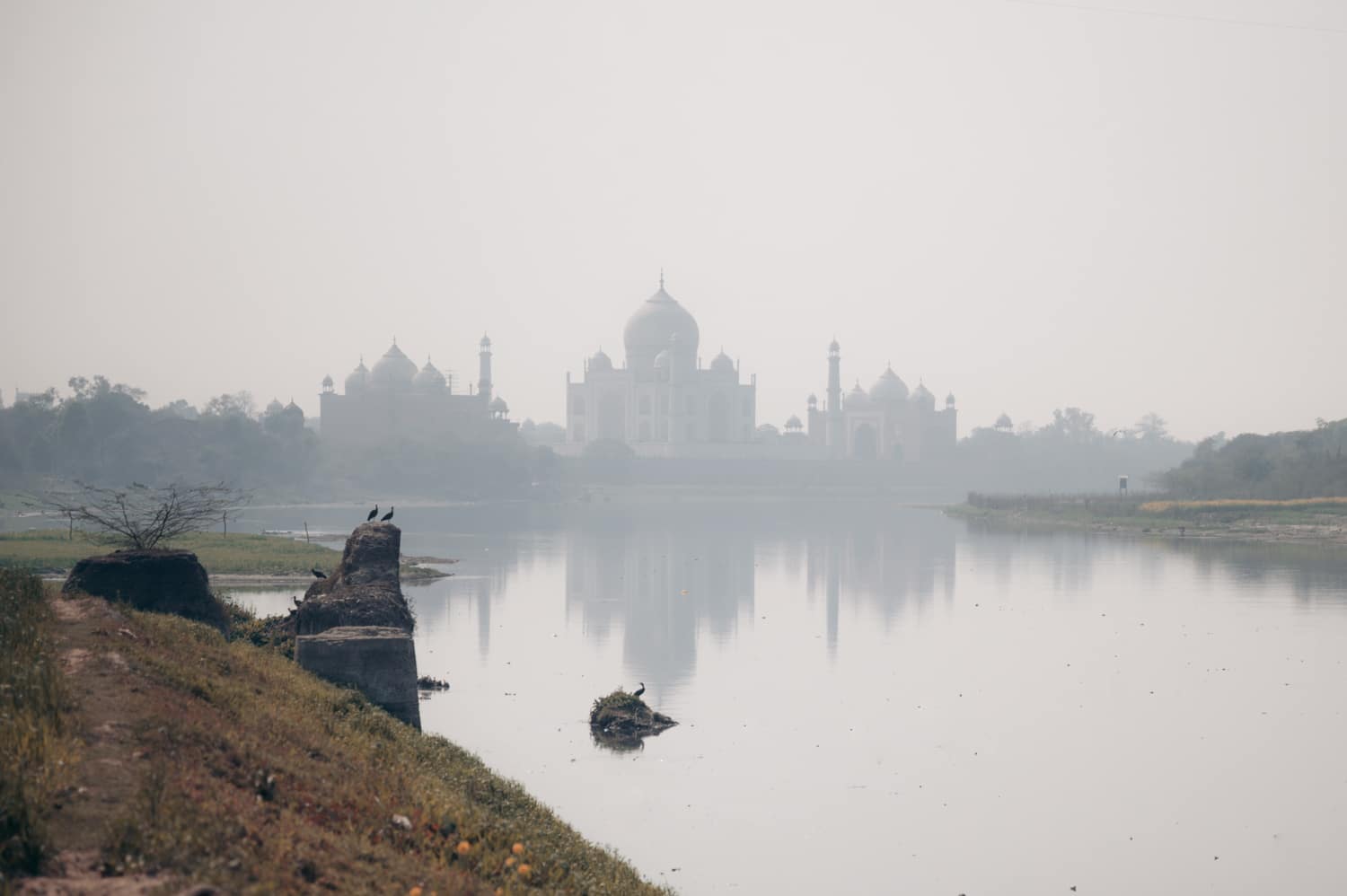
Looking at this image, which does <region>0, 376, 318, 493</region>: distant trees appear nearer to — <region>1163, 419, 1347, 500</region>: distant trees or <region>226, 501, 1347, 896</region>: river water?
<region>226, 501, 1347, 896</region>: river water

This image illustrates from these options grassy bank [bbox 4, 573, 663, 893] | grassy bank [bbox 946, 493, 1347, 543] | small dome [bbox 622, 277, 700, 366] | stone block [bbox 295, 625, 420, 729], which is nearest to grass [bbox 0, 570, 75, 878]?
grassy bank [bbox 4, 573, 663, 893]

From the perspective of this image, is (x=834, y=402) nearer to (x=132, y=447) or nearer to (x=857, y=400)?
(x=857, y=400)

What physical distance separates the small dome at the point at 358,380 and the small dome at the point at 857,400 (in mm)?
34188

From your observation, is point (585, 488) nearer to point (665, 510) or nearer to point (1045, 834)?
point (665, 510)

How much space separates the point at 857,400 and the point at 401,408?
110 feet

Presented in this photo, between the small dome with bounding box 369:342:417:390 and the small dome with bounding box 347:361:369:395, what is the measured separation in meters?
0.40

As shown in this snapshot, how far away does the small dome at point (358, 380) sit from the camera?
9256 centimetres

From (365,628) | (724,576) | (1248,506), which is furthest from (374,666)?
(1248,506)

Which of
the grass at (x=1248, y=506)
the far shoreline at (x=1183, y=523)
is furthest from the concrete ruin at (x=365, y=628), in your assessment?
the grass at (x=1248, y=506)

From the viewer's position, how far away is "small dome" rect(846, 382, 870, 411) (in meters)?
104

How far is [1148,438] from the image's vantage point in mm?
133625

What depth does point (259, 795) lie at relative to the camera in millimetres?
6641

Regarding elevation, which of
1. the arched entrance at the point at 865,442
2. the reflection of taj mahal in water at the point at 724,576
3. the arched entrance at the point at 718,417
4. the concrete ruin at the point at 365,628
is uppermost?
the arched entrance at the point at 718,417

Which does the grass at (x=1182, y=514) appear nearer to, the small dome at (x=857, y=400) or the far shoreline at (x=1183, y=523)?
the far shoreline at (x=1183, y=523)
